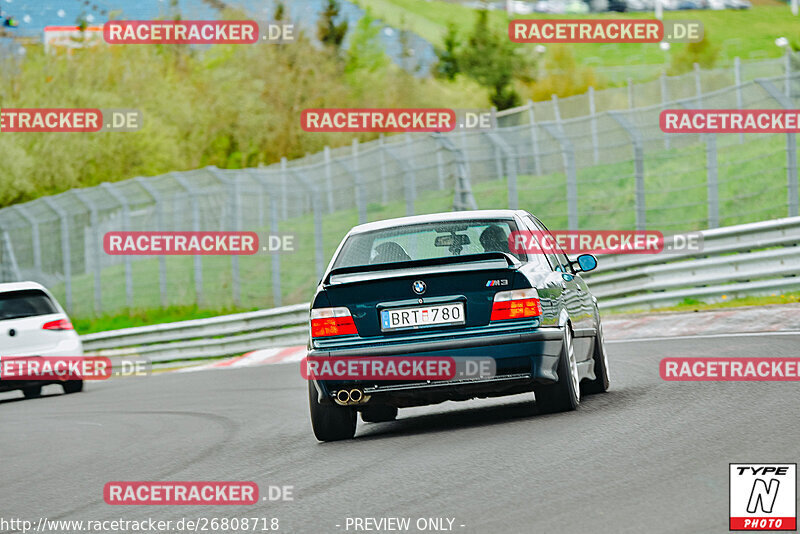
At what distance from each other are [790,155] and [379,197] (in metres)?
8.76

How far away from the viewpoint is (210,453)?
9.07 meters

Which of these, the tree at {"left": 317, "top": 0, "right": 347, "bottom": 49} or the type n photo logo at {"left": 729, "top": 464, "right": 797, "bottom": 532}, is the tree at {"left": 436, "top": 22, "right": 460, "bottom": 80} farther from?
the type n photo logo at {"left": 729, "top": 464, "right": 797, "bottom": 532}

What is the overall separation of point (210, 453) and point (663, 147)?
80.2 feet

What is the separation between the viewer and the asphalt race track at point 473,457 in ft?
19.0

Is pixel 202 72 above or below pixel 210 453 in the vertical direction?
above

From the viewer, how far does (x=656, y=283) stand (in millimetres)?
18078

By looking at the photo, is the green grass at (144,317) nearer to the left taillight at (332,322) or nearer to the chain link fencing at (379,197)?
the chain link fencing at (379,197)

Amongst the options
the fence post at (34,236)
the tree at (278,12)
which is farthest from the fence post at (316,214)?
the tree at (278,12)

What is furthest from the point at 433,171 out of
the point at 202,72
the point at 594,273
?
the point at 202,72

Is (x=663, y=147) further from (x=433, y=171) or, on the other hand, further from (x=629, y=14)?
(x=629, y=14)

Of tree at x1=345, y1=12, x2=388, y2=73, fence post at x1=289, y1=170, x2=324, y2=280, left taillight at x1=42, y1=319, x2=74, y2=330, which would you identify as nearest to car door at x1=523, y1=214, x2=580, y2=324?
left taillight at x1=42, y1=319, x2=74, y2=330

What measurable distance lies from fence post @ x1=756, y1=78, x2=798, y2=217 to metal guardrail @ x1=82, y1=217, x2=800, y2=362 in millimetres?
662

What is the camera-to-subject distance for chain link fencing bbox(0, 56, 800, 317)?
68.2 feet

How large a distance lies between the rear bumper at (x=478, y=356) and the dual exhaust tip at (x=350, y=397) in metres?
0.03
